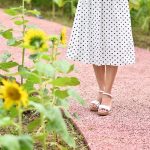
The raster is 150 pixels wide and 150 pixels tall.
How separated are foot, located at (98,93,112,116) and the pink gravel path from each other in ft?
0.11

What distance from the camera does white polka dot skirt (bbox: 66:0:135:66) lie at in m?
3.69

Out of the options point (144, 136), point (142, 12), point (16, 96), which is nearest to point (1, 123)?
point (16, 96)

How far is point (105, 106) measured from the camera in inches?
148

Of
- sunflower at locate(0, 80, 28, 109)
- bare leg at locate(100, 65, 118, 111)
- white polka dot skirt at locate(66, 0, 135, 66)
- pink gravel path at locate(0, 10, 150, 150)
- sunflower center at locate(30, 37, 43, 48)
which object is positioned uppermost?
sunflower center at locate(30, 37, 43, 48)

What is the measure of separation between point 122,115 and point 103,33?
0.57 m

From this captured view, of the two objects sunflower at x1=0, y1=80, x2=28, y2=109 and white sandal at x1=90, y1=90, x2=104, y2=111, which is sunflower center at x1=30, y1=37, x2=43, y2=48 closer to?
sunflower at x1=0, y1=80, x2=28, y2=109

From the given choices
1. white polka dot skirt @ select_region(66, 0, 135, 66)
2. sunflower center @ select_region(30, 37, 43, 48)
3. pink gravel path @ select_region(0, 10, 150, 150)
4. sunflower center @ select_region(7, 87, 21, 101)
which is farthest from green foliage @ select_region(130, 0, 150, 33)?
sunflower center @ select_region(7, 87, 21, 101)

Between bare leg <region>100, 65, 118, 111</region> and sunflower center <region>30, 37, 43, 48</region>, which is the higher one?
sunflower center <region>30, 37, 43, 48</region>

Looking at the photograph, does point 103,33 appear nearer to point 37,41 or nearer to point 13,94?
point 37,41

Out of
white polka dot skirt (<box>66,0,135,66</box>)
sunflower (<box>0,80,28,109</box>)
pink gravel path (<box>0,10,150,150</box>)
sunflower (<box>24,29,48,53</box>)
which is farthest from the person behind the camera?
white polka dot skirt (<box>66,0,135,66</box>)

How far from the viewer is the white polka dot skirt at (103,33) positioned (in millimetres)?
3689

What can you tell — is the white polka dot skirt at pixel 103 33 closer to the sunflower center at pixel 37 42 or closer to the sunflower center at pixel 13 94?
the sunflower center at pixel 37 42

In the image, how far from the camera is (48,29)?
7.48 metres

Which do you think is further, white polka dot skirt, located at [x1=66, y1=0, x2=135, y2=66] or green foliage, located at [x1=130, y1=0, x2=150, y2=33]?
green foliage, located at [x1=130, y1=0, x2=150, y2=33]
